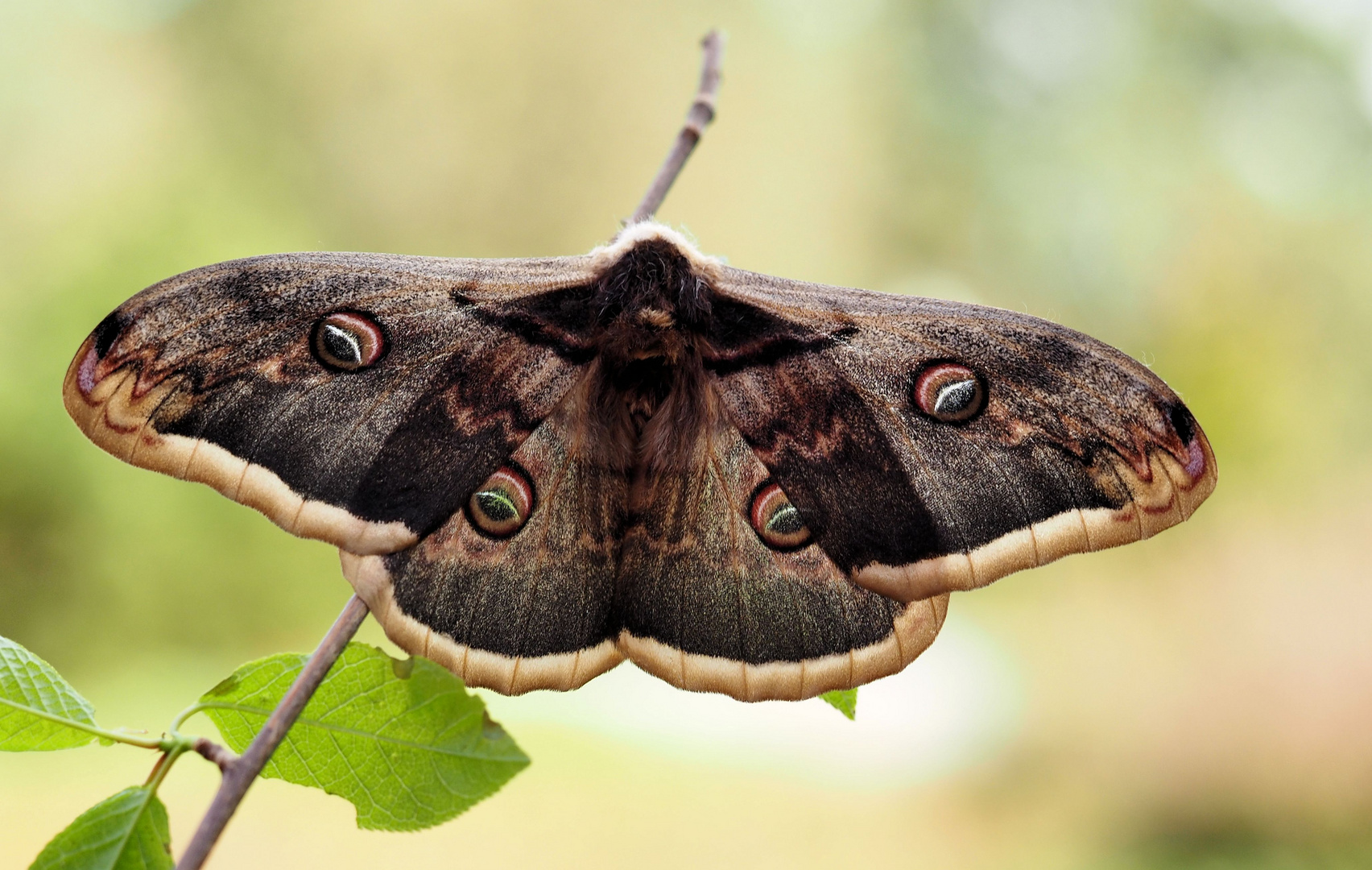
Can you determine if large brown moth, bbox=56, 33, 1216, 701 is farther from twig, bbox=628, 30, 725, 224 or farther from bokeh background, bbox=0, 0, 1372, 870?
bokeh background, bbox=0, 0, 1372, 870

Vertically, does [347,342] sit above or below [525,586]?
above

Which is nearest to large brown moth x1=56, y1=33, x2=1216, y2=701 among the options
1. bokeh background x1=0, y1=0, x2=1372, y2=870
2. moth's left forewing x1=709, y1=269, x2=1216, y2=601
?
moth's left forewing x1=709, y1=269, x2=1216, y2=601

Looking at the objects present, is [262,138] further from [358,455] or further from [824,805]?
[358,455]

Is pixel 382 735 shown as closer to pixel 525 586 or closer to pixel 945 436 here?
pixel 525 586

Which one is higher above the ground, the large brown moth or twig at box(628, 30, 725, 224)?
twig at box(628, 30, 725, 224)

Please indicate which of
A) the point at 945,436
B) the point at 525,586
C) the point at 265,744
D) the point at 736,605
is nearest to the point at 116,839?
the point at 265,744

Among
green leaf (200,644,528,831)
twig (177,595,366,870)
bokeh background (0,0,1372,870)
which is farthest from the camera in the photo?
bokeh background (0,0,1372,870)

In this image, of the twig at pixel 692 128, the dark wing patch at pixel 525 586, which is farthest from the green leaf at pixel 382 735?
the twig at pixel 692 128
